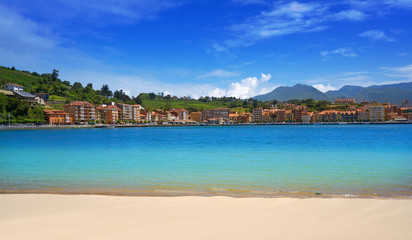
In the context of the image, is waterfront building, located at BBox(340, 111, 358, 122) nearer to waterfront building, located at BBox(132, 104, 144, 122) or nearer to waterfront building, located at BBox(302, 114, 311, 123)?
waterfront building, located at BBox(302, 114, 311, 123)

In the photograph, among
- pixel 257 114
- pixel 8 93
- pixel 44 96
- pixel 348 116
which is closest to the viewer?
pixel 8 93

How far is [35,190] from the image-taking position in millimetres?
7789

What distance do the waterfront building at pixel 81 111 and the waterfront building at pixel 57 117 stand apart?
2.93 meters

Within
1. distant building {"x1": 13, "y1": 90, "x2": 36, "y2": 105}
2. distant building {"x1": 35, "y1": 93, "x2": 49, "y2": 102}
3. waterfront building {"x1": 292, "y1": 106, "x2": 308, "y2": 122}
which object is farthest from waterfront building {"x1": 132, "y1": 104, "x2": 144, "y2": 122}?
waterfront building {"x1": 292, "y1": 106, "x2": 308, "y2": 122}

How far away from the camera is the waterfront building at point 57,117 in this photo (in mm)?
93625

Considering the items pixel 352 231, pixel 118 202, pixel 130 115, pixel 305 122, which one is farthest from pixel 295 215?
pixel 305 122

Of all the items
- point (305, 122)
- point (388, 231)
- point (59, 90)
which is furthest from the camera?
point (305, 122)

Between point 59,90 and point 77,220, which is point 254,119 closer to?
point 59,90

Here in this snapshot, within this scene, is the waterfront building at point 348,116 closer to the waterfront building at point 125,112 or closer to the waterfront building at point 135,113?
the waterfront building at point 135,113

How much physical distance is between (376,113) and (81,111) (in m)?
141

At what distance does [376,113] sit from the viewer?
14388cm

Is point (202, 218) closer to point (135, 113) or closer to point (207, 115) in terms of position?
point (135, 113)

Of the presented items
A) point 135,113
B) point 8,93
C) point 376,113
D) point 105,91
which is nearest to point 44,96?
point 8,93

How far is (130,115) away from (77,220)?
132m
